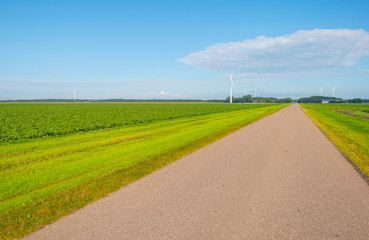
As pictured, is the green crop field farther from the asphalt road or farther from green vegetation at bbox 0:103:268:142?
green vegetation at bbox 0:103:268:142

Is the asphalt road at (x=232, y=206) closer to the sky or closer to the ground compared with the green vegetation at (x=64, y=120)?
closer to the ground

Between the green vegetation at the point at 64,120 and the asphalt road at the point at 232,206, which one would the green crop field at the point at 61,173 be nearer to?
the asphalt road at the point at 232,206

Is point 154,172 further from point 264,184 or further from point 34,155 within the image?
point 34,155

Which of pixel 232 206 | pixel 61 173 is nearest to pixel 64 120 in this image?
pixel 61 173

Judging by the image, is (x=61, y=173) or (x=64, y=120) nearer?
(x=61, y=173)

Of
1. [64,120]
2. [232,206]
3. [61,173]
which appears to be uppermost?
[64,120]

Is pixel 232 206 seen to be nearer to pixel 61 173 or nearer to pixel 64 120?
pixel 61 173

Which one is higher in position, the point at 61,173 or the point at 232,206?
the point at 232,206

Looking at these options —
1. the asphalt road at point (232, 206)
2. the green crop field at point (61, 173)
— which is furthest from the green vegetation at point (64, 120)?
the asphalt road at point (232, 206)

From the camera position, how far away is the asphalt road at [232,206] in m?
3.97

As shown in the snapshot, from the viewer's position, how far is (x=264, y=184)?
628 centimetres

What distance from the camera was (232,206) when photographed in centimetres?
491

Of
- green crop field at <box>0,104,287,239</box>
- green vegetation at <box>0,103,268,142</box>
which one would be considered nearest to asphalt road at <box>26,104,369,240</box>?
green crop field at <box>0,104,287,239</box>

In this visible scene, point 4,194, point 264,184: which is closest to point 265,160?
point 264,184
